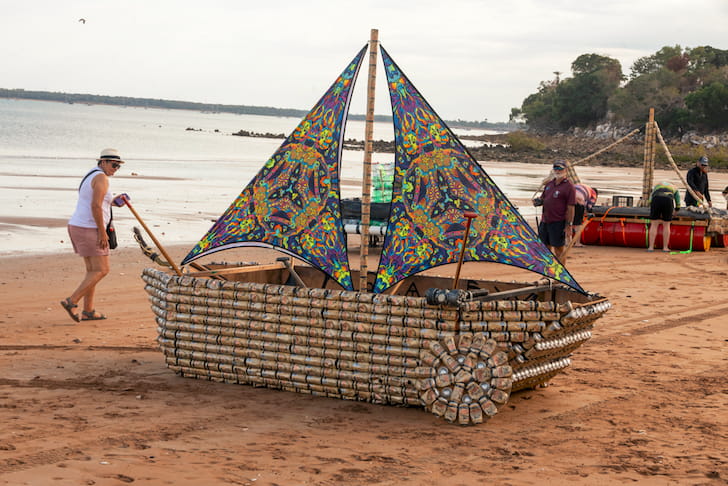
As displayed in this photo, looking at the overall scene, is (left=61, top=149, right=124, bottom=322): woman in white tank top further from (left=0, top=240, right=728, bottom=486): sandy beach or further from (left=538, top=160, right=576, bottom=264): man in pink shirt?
(left=538, top=160, right=576, bottom=264): man in pink shirt

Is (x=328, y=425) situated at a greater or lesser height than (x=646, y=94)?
lesser

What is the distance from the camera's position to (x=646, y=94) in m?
83.9

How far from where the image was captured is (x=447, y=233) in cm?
667

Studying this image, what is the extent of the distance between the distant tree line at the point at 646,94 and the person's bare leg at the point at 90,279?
70.1 metres

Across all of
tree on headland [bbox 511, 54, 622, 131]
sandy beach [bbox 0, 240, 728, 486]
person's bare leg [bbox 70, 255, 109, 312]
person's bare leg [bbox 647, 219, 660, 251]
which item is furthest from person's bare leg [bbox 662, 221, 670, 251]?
tree on headland [bbox 511, 54, 622, 131]

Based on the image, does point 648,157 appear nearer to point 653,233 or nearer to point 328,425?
point 653,233

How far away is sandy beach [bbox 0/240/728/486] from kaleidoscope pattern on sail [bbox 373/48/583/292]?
1.01m

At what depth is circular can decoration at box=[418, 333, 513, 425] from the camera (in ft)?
19.3

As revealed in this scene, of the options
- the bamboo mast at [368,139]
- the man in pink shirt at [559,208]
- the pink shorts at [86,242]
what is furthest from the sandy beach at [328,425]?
the man in pink shirt at [559,208]

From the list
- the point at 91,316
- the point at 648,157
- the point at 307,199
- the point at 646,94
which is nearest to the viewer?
the point at 307,199

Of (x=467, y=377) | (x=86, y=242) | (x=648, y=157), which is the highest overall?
(x=648, y=157)

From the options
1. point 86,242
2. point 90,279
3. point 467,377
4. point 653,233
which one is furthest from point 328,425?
point 653,233

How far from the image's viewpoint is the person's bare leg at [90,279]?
361 inches

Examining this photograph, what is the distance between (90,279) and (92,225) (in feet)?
1.70
